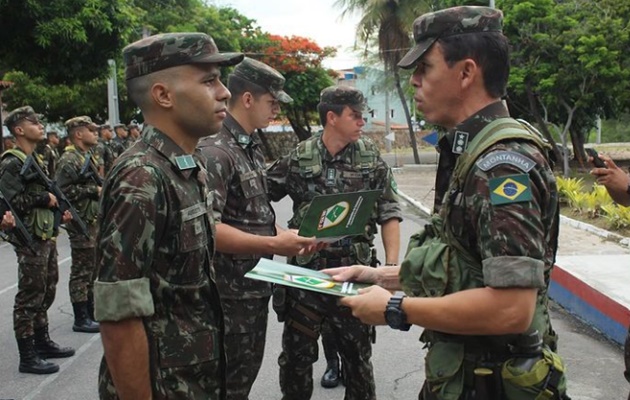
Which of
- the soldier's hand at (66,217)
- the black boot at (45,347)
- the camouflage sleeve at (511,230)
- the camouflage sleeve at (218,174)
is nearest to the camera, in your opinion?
the camouflage sleeve at (511,230)

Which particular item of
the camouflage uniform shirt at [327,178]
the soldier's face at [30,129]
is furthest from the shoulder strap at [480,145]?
the soldier's face at [30,129]

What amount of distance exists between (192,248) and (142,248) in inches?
8.4

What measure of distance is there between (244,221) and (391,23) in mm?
29424

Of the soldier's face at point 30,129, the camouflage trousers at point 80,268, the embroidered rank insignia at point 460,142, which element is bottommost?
the camouflage trousers at point 80,268

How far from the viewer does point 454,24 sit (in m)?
2.01

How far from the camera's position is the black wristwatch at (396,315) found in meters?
1.95

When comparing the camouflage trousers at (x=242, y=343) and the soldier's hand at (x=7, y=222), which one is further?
the soldier's hand at (x=7, y=222)

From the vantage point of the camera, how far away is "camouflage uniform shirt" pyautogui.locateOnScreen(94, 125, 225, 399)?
6.26 feet

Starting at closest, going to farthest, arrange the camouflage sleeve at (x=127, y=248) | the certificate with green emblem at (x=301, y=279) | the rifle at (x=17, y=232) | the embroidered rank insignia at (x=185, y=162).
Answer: the camouflage sleeve at (x=127, y=248) → the embroidered rank insignia at (x=185, y=162) → the certificate with green emblem at (x=301, y=279) → the rifle at (x=17, y=232)

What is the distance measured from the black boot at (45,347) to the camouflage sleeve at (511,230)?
4.65 metres

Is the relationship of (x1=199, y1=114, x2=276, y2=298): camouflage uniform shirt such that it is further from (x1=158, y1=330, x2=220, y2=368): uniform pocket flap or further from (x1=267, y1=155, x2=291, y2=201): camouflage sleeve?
(x1=158, y1=330, x2=220, y2=368): uniform pocket flap

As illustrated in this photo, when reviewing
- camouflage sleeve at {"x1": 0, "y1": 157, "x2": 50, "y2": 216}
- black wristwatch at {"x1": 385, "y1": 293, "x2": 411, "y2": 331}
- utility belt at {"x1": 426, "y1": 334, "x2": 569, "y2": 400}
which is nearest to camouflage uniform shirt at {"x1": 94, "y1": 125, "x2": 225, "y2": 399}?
black wristwatch at {"x1": 385, "y1": 293, "x2": 411, "y2": 331}

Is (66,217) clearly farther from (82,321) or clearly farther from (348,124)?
(348,124)

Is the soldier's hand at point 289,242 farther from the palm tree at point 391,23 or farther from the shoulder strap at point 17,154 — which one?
the palm tree at point 391,23
